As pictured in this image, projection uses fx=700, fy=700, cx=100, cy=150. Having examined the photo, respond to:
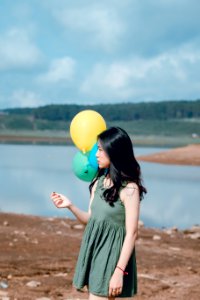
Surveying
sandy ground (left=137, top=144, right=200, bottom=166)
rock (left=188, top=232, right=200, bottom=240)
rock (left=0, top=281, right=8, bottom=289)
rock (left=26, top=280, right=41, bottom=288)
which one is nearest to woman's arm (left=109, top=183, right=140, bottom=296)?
rock (left=0, top=281, right=8, bottom=289)

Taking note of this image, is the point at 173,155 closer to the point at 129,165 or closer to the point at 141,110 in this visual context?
the point at 129,165

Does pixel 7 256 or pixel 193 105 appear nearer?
pixel 7 256

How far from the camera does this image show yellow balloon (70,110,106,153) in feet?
18.1

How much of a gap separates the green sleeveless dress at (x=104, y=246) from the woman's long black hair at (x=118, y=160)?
0.28 feet

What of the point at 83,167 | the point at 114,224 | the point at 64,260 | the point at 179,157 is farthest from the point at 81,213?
the point at 179,157

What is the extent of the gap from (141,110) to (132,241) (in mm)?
162741

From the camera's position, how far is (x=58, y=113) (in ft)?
541

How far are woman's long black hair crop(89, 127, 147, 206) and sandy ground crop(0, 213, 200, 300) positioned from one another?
3.37m

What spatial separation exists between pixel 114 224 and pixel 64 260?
5711 mm

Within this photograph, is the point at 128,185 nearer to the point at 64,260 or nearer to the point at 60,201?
the point at 60,201

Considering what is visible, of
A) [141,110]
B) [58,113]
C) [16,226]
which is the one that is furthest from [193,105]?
[16,226]

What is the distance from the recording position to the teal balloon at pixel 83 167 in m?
5.57

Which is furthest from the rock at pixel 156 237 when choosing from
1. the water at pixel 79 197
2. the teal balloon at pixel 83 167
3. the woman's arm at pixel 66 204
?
the woman's arm at pixel 66 204

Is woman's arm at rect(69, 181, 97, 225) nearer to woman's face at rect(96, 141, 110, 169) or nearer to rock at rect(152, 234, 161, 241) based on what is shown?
woman's face at rect(96, 141, 110, 169)
